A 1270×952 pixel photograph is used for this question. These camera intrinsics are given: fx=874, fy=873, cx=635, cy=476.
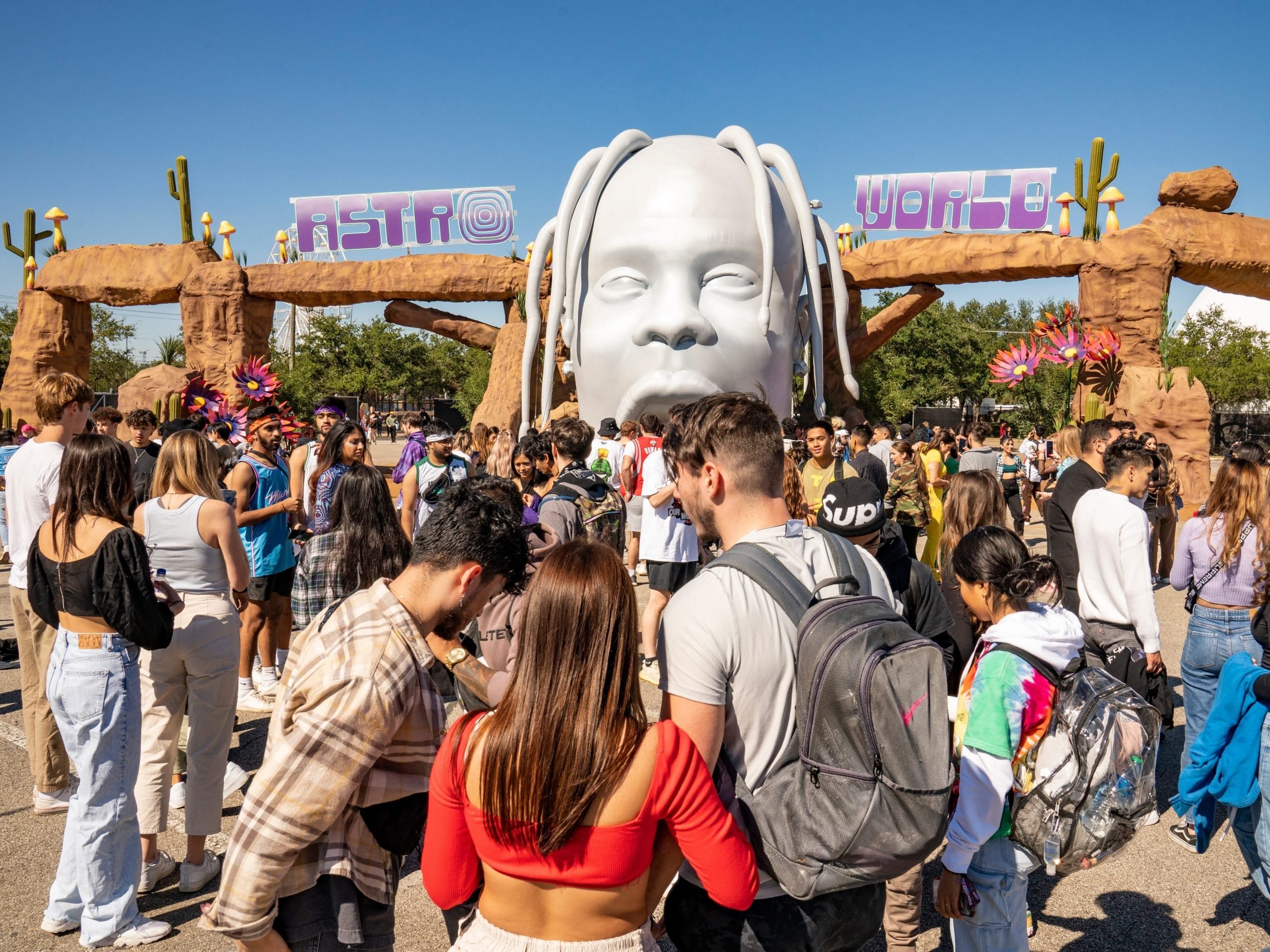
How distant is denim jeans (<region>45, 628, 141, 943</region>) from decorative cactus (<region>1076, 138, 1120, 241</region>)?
50.3 ft

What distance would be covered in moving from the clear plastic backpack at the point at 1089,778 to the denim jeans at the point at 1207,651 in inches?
69.4

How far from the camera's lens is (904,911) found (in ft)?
8.27

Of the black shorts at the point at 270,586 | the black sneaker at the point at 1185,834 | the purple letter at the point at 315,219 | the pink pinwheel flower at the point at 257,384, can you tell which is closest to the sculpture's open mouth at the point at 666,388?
the pink pinwheel flower at the point at 257,384

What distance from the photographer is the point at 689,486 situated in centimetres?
187

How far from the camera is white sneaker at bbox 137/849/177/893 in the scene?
310 centimetres

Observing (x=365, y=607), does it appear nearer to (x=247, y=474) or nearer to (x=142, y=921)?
(x=142, y=921)

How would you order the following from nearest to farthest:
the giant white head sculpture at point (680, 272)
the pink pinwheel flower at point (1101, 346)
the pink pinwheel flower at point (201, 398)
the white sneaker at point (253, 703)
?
the white sneaker at point (253, 703) → the pink pinwheel flower at point (201, 398) → the giant white head sculpture at point (680, 272) → the pink pinwheel flower at point (1101, 346)

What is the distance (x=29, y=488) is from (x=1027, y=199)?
56.5 feet

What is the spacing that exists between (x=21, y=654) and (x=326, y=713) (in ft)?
9.87

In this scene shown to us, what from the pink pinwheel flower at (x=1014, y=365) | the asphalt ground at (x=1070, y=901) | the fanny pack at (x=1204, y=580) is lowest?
the asphalt ground at (x=1070, y=901)

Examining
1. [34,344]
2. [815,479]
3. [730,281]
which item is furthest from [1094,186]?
[34,344]

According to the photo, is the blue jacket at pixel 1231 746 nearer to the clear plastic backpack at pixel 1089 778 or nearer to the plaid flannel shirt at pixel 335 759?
the clear plastic backpack at pixel 1089 778

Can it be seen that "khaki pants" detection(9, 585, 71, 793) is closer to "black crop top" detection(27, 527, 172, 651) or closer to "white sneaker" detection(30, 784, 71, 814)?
"white sneaker" detection(30, 784, 71, 814)

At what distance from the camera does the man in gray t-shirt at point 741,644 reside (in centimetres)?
161
